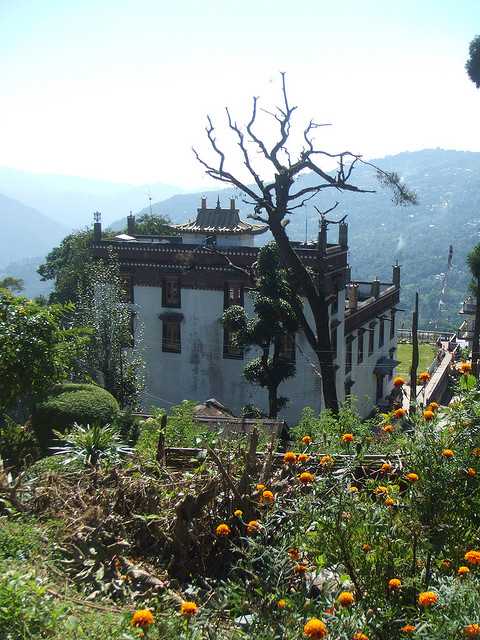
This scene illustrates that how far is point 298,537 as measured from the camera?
540 cm

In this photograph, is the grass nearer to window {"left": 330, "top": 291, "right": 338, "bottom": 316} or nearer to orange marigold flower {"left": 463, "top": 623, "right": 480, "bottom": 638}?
window {"left": 330, "top": 291, "right": 338, "bottom": 316}

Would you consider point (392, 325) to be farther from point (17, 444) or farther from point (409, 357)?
point (17, 444)

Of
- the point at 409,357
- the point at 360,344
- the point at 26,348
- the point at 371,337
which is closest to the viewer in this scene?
the point at 26,348

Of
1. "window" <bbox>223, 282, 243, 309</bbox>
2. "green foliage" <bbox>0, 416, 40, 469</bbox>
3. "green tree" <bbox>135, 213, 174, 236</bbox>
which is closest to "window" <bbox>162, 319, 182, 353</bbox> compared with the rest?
"window" <bbox>223, 282, 243, 309</bbox>

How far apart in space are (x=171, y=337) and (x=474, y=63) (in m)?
17.0

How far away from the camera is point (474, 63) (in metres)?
20.1

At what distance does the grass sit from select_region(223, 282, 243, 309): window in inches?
733

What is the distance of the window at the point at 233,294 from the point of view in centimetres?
2917

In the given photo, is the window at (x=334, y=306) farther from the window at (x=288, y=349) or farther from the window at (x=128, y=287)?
the window at (x=128, y=287)

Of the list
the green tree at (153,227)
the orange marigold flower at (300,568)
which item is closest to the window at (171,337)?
the green tree at (153,227)

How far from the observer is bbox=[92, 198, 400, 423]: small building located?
2822cm

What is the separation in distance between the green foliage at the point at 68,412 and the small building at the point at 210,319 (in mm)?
14159

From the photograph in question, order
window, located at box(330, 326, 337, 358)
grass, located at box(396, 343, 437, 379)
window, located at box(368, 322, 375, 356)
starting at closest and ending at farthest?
window, located at box(330, 326, 337, 358) < window, located at box(368, 322, 375, 356) < grass, located at box(396, 343, 437, 379)

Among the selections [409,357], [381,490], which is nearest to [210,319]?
[381,490]
